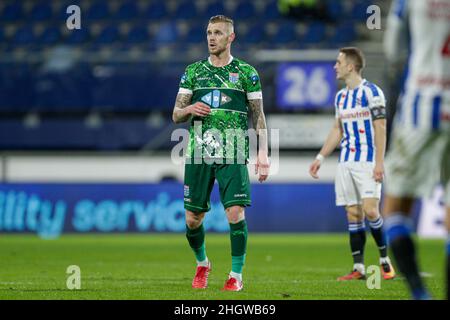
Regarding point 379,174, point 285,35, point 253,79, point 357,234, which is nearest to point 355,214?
point 357,234

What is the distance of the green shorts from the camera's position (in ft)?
26.9

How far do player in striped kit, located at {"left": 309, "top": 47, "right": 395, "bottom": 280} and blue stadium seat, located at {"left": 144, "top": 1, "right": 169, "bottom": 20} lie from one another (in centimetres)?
1347

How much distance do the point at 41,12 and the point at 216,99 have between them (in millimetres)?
16460

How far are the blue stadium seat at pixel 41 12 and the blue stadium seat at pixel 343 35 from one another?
6784 millimetres

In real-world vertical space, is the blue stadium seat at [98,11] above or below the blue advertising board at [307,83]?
above

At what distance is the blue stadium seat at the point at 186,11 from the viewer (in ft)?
75.7

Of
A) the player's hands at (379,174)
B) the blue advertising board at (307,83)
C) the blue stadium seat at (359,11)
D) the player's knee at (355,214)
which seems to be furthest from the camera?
the blue stadium seat at (359,11)

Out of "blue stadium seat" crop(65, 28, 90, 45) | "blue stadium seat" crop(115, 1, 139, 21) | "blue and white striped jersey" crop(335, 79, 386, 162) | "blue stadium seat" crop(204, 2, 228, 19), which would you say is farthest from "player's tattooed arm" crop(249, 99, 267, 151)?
"blue stadium seat" crop(115, 1, 139, 21)

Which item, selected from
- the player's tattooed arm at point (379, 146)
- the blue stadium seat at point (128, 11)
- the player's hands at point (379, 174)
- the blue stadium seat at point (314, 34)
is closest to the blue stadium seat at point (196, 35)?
the blue stadium seat at point (128, 11)

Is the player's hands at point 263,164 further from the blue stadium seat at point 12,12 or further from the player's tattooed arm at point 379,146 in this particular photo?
the blue stadium seat at point 12,12

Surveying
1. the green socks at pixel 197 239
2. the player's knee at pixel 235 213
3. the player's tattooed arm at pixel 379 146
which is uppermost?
the player's tattooed arm at pixel 379 146

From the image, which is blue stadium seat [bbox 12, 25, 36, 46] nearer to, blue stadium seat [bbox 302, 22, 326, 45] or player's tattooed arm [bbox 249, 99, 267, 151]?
blue stadium seat [bbox 302, 22, 326, 45]
